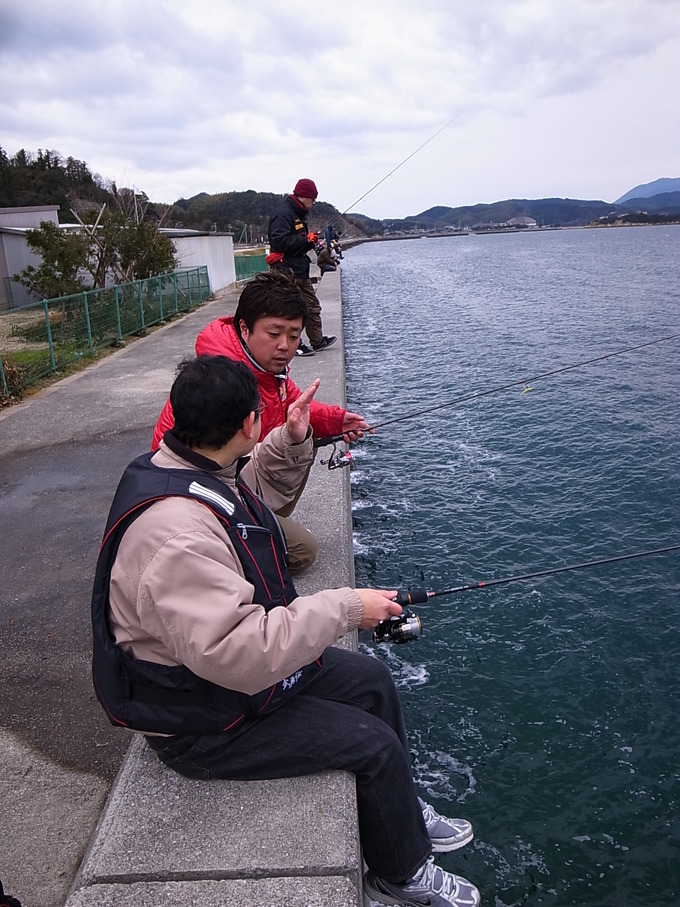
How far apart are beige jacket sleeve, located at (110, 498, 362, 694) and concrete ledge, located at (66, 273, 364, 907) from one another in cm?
61

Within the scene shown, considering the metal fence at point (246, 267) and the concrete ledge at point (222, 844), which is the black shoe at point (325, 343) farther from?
the metal fence at point (246, 267)

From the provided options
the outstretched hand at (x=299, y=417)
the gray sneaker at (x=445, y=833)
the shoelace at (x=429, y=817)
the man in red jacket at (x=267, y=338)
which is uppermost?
the man in red jacket at (x=267, y=338)

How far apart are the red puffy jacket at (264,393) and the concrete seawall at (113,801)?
Answer: 31.9 inches

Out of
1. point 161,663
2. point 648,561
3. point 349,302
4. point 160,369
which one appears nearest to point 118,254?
point 160,369

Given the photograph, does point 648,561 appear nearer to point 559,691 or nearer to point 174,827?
point 559,691

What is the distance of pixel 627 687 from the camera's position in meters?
4.81

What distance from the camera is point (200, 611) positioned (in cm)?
189

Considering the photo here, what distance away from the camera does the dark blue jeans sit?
230 cm

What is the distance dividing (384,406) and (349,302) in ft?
60.7

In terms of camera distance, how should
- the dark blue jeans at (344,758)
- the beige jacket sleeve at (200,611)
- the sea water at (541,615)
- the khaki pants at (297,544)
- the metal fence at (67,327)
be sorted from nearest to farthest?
1. the beige jacket sleeve at (200,611)
2. the dark blue jeans at (344,758)
3. the sea water at (541,615)
4. the khaki pants at (297,544)
5. the metal fence at (67,327)

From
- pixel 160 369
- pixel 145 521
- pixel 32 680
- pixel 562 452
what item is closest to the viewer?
pixel 145 521

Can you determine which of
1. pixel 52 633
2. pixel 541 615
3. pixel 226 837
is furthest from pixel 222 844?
pixel 541 615

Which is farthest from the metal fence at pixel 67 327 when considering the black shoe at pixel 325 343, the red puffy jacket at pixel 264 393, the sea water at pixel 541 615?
the red puffy jacket at pixel 264 393

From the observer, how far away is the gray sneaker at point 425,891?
236cm
